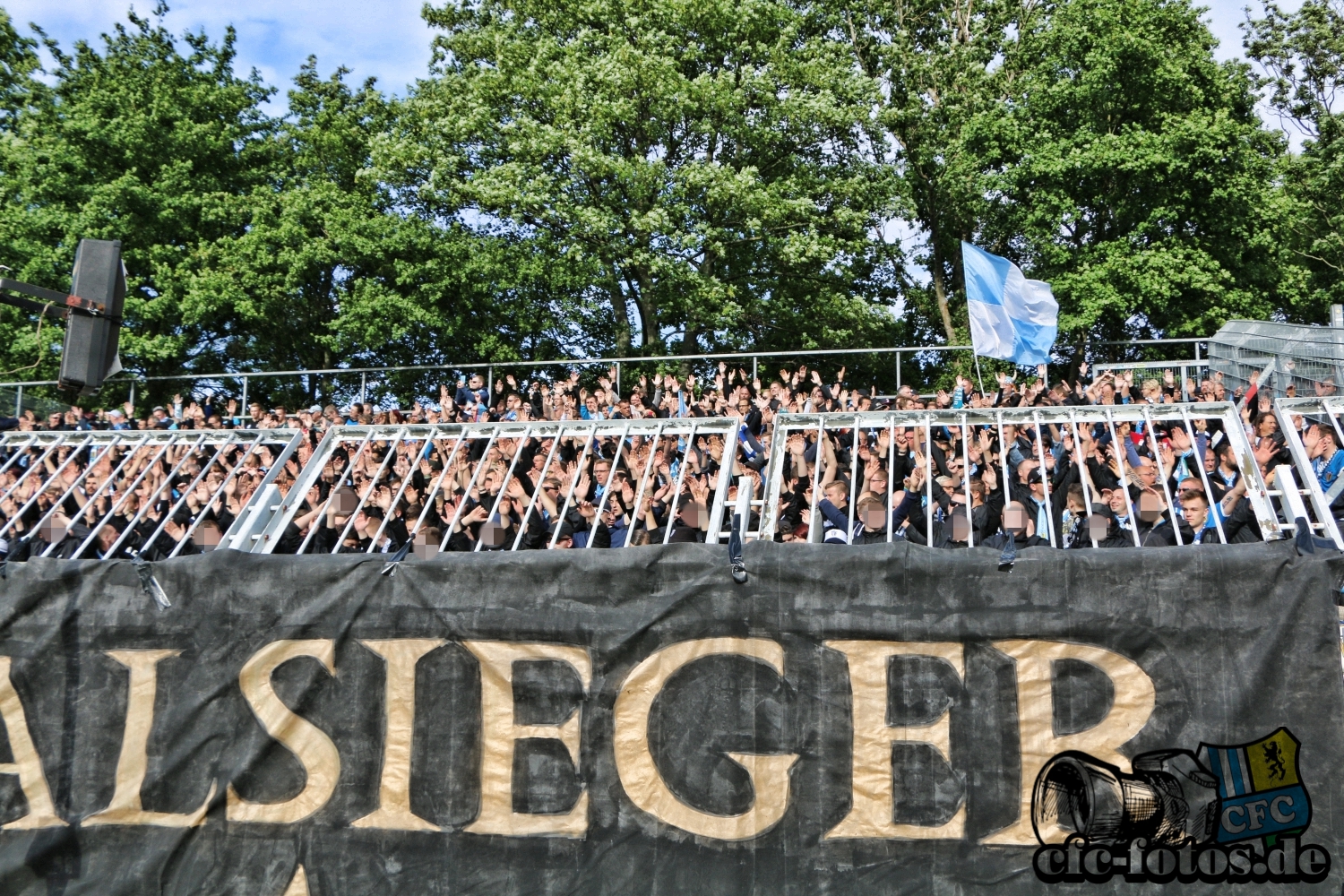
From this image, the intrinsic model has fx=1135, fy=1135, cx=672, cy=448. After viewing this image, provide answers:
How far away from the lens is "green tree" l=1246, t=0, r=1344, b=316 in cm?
3206

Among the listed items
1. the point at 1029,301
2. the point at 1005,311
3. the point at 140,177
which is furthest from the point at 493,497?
the point at 140,177

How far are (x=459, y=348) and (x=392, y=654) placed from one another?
1097 inches

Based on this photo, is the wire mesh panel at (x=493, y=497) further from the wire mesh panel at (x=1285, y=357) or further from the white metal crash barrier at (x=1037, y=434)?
the wire mesh panel at (x=1285, y=357)

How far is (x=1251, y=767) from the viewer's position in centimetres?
495

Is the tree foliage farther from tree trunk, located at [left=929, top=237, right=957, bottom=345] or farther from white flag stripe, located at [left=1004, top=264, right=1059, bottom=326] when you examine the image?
white flag stripe, located at [left=1004, top=264, right=1059, bottom=326]

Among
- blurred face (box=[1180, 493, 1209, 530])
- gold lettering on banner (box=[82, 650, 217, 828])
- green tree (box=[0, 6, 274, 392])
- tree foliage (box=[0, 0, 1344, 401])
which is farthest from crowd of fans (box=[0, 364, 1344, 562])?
green tree (box=[0, 6, 274, 392])

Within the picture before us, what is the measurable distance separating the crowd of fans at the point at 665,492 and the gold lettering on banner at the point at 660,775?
945 millimetres

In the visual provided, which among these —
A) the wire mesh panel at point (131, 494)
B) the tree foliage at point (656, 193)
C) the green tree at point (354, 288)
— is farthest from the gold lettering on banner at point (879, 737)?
the green tree at point (354, 288)

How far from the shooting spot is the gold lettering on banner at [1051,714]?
5.12 metres

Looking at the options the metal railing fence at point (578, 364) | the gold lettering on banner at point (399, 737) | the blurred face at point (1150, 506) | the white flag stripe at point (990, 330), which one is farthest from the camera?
the metal railing fence at point (578, 364)

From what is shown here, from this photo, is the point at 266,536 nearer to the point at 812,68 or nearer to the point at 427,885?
the point at 427,885

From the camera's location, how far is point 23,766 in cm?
602

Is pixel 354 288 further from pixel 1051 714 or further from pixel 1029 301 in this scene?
pixel 1051 714

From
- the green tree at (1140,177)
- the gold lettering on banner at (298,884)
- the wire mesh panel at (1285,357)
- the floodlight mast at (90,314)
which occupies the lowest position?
the gold lettering on banner at (298,884)
